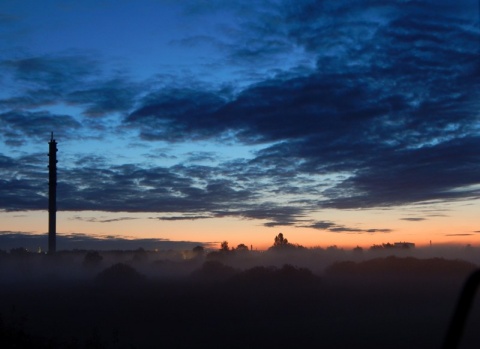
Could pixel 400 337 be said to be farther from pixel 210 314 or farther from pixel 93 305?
pixel 93 305

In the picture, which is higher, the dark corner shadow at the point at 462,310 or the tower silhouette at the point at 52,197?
the tower silhouette at the point at 52,197

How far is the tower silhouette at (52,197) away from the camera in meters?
93.4

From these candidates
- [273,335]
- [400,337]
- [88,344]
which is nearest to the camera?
[88,344]

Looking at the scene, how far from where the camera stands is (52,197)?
306ft

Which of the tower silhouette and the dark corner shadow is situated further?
the tower silhouette

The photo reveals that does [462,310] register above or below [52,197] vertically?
below

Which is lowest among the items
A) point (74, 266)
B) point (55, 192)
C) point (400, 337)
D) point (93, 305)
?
point (400, 337)

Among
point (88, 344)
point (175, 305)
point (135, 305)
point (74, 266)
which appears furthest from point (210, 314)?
point (88, 344)

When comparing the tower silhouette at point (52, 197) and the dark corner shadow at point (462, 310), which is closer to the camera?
the dark corner shadow at point (462, 310)

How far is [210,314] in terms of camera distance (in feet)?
654

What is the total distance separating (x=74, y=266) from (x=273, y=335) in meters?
69.4

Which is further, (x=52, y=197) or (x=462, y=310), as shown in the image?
(x=52, y=197)

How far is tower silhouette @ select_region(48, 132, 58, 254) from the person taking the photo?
93375 millimetres

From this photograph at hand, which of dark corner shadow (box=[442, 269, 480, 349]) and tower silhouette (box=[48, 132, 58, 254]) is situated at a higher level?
tower silhouette (box=[48, 132, 58, 254])
